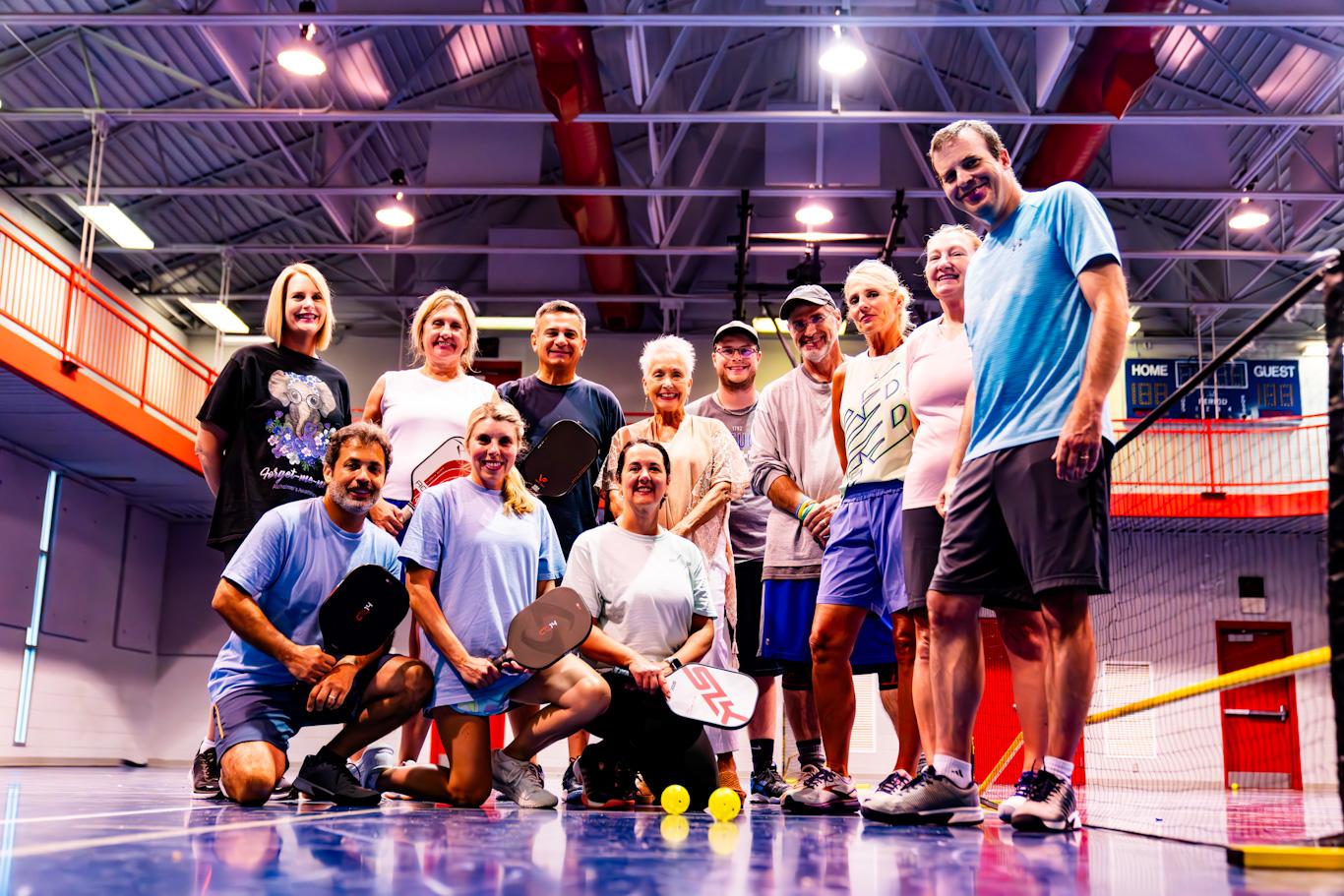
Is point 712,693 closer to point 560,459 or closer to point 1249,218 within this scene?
point 560,459

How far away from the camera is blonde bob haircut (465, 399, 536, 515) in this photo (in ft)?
13.4

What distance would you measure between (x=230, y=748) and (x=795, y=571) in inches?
80.5

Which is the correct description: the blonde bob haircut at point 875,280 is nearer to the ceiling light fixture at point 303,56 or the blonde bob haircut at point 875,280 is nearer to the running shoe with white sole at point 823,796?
the running shoe with white sole at point 823,796

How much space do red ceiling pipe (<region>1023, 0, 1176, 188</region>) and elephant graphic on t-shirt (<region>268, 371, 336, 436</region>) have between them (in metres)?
8.49

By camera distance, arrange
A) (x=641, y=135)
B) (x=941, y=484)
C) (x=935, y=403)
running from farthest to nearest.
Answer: (x=641, y=135), (x=935, y=403), (x=941, y=484)

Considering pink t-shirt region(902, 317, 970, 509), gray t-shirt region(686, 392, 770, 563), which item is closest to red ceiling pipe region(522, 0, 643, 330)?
gray t-shirt region(686, 392, 770, 563)

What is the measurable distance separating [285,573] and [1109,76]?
995cm

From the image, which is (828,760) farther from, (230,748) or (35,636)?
(35,636)

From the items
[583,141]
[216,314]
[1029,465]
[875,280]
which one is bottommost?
[1029,465]

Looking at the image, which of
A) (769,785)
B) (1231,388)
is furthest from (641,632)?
(1231,388)

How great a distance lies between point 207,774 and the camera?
13.9 ft

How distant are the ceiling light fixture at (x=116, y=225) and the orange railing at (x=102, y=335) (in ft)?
2.17

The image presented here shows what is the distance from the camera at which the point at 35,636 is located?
13562 mm

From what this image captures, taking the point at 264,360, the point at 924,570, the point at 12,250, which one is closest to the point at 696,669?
the point at 924,570
